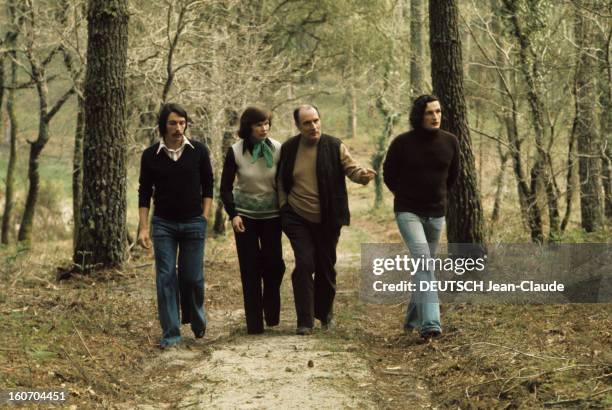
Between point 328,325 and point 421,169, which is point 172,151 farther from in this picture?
point 328,325

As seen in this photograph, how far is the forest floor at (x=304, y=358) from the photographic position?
6.38 metres

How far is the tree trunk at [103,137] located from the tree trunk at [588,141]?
691 cm

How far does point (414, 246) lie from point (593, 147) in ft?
24.1

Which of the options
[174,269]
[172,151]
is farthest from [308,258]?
[172,151]

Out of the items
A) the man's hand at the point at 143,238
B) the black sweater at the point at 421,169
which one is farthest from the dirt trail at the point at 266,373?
the black sweater at the point at 421,169

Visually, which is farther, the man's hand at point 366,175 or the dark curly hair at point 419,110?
the dark curly hair at point 419,110

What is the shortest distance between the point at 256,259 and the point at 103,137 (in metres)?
3.80

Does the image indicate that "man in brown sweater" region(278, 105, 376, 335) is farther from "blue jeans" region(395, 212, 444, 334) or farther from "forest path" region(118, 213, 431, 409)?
"blue jeans" region(395, 212, 444, 334)

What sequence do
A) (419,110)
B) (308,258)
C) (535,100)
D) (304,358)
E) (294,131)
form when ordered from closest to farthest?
1. (304,358)
2. (419,110)
3. (308,258)
4. (535,100)
5. (294,131)

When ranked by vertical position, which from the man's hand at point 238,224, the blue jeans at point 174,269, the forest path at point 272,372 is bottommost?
the forest path at point 272,372

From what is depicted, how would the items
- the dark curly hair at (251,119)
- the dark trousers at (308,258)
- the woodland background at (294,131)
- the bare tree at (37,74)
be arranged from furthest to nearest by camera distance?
the bare tree at (37,74) → the dark trousers at (308,258) → the dark curly hair at (251,119) → the woodland background at (294,131)

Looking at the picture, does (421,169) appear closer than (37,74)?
Yes

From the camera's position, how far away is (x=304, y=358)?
780 centimetres

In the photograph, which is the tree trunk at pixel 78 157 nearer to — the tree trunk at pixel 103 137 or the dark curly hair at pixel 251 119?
the tree trunk at pixel 103 137
